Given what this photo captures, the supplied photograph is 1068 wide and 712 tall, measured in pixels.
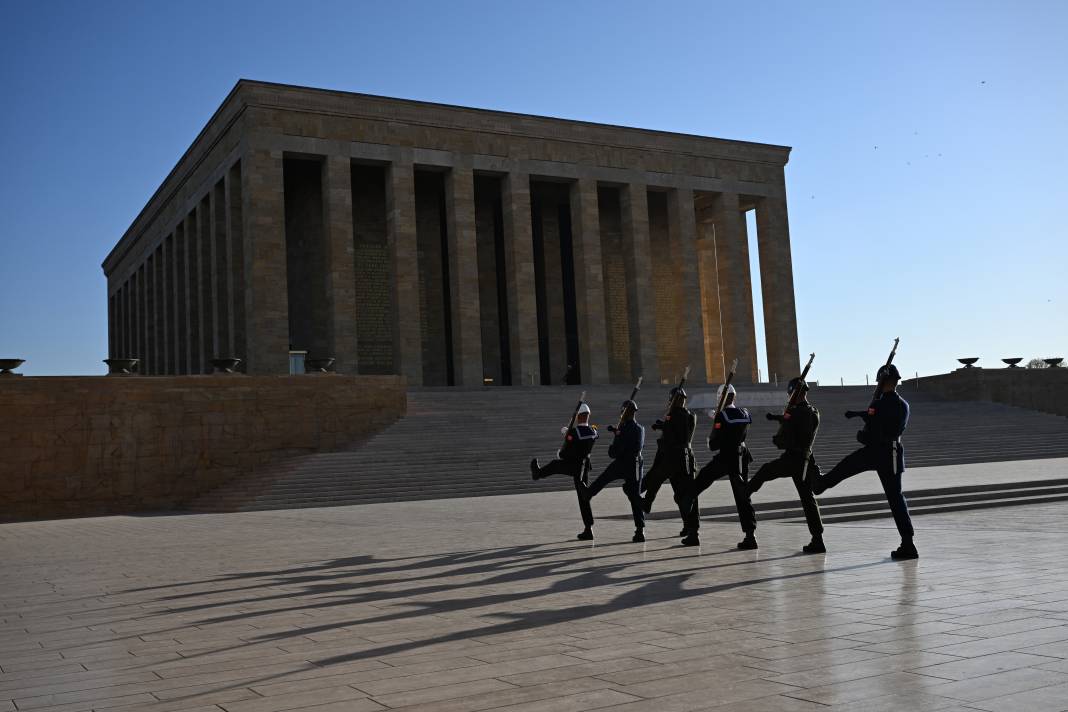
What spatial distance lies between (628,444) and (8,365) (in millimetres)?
17813

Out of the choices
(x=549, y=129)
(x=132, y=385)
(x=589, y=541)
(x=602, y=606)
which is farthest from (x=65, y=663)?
(x=549, y=129)

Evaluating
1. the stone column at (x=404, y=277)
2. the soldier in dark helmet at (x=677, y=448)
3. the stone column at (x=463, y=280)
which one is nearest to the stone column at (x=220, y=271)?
the stone column at (x=404, y=277)

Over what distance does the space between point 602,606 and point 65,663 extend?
10.8ft

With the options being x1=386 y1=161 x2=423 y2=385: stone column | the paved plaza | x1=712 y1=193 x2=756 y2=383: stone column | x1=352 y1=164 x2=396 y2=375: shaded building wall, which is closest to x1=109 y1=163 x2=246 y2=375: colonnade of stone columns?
x1=352 y1=164 x2=396 y2=375: shaded building wall

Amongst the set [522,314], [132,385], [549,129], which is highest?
[549,129]

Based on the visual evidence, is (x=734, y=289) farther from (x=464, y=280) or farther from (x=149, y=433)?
(x=149, y=433)

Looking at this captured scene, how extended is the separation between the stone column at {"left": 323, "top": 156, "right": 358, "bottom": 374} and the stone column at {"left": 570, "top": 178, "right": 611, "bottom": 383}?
9.32 metres

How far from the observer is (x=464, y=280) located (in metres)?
36.5

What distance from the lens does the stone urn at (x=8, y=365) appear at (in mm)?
22625

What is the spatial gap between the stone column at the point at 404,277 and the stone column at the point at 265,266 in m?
3.98

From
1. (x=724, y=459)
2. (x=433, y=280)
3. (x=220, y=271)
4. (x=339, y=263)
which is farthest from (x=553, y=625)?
(x=433, y=280)

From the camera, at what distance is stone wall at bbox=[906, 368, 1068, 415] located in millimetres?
34281

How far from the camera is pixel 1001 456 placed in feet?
80.4

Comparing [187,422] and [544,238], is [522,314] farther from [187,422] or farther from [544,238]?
[187,422]
